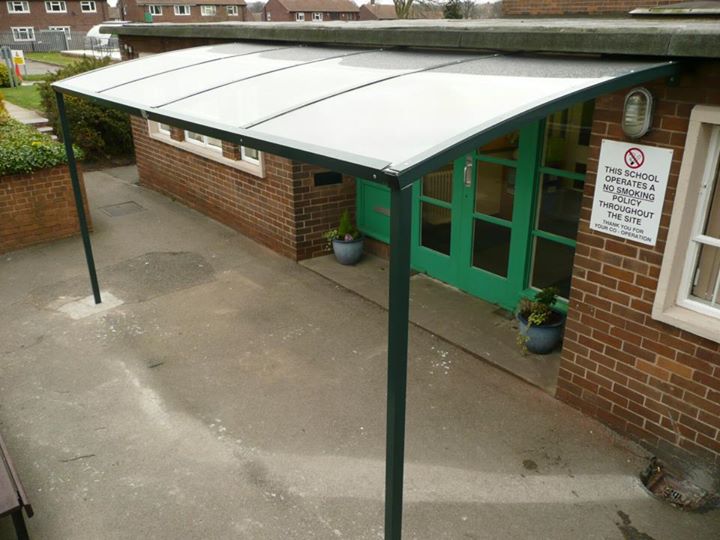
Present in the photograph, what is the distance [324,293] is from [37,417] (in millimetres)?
3162

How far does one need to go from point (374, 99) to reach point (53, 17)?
56193 mm

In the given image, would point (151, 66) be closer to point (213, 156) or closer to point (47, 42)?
point (213, 156)

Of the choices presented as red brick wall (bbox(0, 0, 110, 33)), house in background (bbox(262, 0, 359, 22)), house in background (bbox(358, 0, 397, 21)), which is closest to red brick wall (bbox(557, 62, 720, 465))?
red brick wall (bbox(0, 0, 110, 33))

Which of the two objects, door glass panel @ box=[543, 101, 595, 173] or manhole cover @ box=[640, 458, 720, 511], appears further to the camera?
door glass panel @ box=[543, 101, 595, 173]

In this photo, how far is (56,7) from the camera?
49.7 m

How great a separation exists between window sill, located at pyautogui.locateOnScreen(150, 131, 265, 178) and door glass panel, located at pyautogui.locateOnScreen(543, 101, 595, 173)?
12.8 ft

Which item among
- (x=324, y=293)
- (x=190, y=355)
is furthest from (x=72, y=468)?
(x=324, y=293)

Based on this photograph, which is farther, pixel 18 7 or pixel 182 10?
pixel 182 10

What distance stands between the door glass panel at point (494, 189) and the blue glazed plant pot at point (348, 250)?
1844 millimetres

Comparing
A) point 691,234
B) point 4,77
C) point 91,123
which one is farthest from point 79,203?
point 4,77

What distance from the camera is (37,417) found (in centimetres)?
480

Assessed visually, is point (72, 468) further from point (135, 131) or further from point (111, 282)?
point (135, 131)

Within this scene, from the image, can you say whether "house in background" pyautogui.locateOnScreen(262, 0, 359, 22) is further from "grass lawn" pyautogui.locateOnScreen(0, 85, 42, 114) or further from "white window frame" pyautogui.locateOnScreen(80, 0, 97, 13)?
"grass lawn" pyautogui.locateOnScreen(0, 85, 42, 114)

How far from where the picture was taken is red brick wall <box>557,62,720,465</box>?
367 cm
